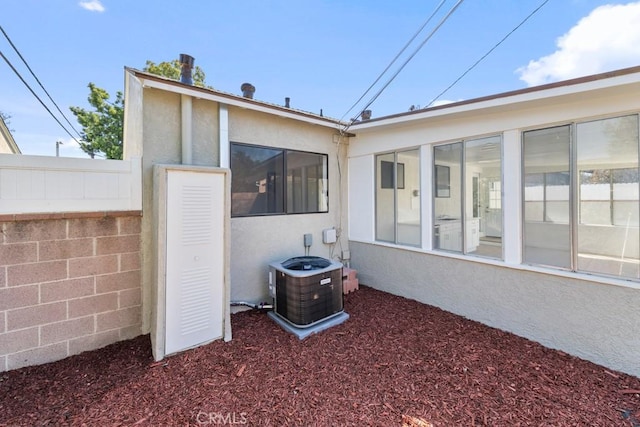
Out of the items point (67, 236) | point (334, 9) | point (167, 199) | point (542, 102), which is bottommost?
point (67, 236)

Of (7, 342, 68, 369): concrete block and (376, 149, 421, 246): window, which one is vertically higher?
(376, 149, 421, 246): window

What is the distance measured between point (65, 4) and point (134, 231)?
6.52 m

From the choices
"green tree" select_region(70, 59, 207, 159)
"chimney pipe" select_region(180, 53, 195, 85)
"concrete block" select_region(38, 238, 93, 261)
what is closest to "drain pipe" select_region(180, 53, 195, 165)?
"chimney pipe" select_region(180, 53, 195, 85)

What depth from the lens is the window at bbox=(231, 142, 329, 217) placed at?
417 centimetres

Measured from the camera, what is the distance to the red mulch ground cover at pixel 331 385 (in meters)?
2.17

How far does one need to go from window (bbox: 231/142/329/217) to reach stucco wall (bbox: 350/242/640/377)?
1.94 m

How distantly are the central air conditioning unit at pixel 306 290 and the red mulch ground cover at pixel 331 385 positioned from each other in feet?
0.98

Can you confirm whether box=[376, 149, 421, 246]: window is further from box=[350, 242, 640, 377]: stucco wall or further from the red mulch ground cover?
the red mulch ground cover

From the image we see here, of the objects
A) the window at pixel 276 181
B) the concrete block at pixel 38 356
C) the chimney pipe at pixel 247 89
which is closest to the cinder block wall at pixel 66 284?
the concrete block at pixel 38 356

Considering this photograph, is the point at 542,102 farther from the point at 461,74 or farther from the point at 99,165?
the point at 99,165

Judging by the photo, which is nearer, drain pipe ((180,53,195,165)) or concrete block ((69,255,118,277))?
concrete block ((69,255,118,277))

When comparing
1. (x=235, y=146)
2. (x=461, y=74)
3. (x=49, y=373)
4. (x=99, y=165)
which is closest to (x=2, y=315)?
(x=49, y=373)

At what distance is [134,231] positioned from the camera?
10.9 feet

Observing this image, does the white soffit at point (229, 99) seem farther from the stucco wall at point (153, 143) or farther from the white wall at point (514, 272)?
the white wall at point (514, 272)
